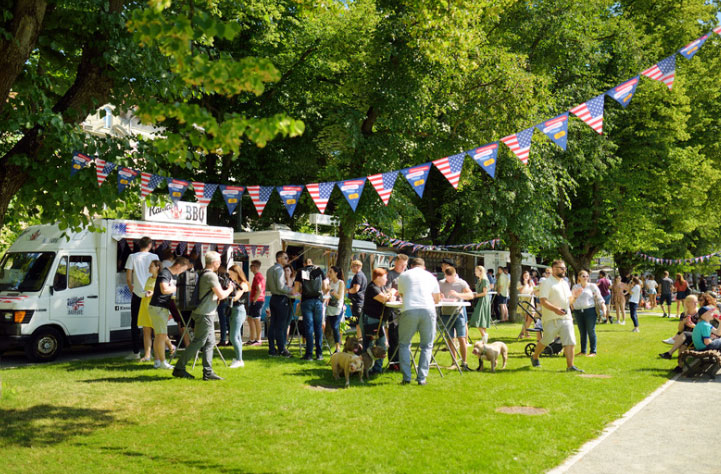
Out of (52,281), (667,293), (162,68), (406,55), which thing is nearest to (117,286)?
(52,281)

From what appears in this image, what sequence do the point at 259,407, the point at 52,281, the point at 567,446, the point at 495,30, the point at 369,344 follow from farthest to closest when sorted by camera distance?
the point at 495,30 < the point at 52,281 < the point at 369,344 < the point at 259,407 < the point at 567,446

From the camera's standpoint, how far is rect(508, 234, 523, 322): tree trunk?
869 inches

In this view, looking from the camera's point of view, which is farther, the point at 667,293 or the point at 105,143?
the point at 667,293

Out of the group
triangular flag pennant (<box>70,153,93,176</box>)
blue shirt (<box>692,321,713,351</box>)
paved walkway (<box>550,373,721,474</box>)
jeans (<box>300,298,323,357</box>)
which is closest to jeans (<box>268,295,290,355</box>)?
jeans (<box>300,298,323,357</box>)

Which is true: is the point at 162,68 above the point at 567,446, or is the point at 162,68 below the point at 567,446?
above

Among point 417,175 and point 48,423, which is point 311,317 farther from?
point 48,423

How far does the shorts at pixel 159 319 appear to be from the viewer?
9328 millimetres

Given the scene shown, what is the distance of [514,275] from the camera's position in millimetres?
22609

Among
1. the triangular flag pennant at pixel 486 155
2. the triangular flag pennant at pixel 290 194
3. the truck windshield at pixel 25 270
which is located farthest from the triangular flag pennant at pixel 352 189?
the truck windshield at pixel 25 270

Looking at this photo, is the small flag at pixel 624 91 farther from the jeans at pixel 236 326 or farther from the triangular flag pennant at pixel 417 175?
the jeans at pixel 236 326

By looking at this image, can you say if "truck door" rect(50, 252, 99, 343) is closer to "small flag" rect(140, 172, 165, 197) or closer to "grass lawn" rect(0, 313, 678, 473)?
"grass lawn" rect(0, 313, 678, 473)

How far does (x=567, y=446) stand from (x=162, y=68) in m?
6.69

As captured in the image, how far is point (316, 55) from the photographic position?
1934cm

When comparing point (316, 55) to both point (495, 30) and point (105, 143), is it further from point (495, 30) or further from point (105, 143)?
point (105, 143)
